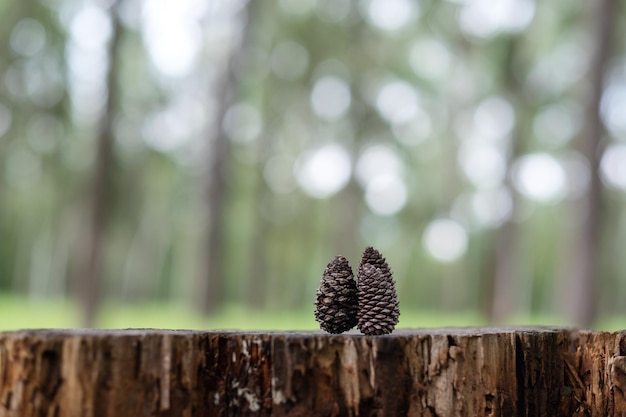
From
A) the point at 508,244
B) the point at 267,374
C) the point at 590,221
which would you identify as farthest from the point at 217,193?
the point at 267,374

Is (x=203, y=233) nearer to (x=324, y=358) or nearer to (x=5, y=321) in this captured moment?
(x=5, y=321)

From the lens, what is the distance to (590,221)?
9.51 m

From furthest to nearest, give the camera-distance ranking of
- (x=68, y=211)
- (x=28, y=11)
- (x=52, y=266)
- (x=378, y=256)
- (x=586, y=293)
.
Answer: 1. (x=52, y=266)
2. (x=68, y=211)
3. (x=28, y=11)
4. (x=586, y=293)
5. (x=378, y=256)

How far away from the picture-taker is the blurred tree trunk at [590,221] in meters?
9.42

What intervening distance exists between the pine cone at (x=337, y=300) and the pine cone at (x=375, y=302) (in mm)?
80

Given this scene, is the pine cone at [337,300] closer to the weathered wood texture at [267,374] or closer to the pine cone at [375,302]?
the pine cone at [375,302]

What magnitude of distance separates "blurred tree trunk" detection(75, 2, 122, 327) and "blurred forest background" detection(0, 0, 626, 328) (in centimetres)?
3

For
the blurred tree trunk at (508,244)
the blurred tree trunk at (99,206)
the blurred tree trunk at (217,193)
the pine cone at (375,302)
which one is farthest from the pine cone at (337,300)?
the blurred tree trunk at (508,244)

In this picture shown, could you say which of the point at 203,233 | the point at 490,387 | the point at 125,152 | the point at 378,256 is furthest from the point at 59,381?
the point at 125,152

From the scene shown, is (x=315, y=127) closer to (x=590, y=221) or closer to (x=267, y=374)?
(x=590, y=221)

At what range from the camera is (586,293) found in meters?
9.41

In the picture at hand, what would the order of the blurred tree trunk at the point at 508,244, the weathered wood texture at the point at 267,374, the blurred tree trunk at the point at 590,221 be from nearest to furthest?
the weathered wood texture at the point at 267,374 < the blurred tree trunk at the point at 590,221 < the blurred tree trunk at the point at 508,244

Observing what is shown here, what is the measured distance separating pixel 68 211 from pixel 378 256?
76.4ft

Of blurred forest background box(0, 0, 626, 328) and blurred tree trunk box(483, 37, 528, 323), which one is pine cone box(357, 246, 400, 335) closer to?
blurred forest background box(0, 0, 626, 328)
